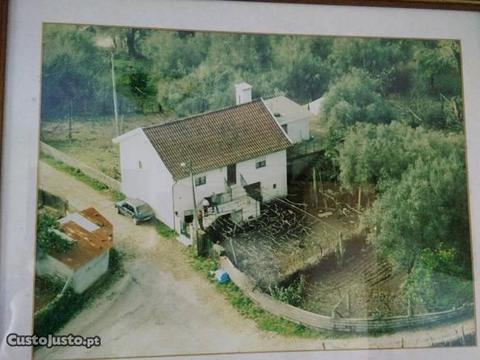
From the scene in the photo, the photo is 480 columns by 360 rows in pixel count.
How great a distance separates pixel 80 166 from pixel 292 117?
49 cm

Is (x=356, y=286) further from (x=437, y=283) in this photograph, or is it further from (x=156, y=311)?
(x=156, y=311)

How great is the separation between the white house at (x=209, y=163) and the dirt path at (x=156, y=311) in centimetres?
8

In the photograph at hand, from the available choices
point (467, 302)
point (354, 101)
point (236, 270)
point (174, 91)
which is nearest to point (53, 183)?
point (174, 91)

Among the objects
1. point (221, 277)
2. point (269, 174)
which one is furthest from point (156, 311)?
point (269, 174)

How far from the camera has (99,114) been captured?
1.07 metres

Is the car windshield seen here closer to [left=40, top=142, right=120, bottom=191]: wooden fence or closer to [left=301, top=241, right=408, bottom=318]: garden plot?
[left=40, top=142, right=120, bottom=191]: wooden fence

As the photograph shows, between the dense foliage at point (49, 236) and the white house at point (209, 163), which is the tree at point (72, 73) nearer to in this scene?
the white house at point (209, 163)

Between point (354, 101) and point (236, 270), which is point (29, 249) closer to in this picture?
point (236, 270)

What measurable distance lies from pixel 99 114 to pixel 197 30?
294 millimetres

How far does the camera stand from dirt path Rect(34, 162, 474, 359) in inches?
39.9

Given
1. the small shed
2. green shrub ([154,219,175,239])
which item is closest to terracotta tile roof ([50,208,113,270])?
the small shed

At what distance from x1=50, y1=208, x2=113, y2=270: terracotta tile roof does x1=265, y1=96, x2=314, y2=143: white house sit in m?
0.46

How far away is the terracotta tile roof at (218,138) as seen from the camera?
1103 millimetres

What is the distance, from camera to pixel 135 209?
1072 millimetres
